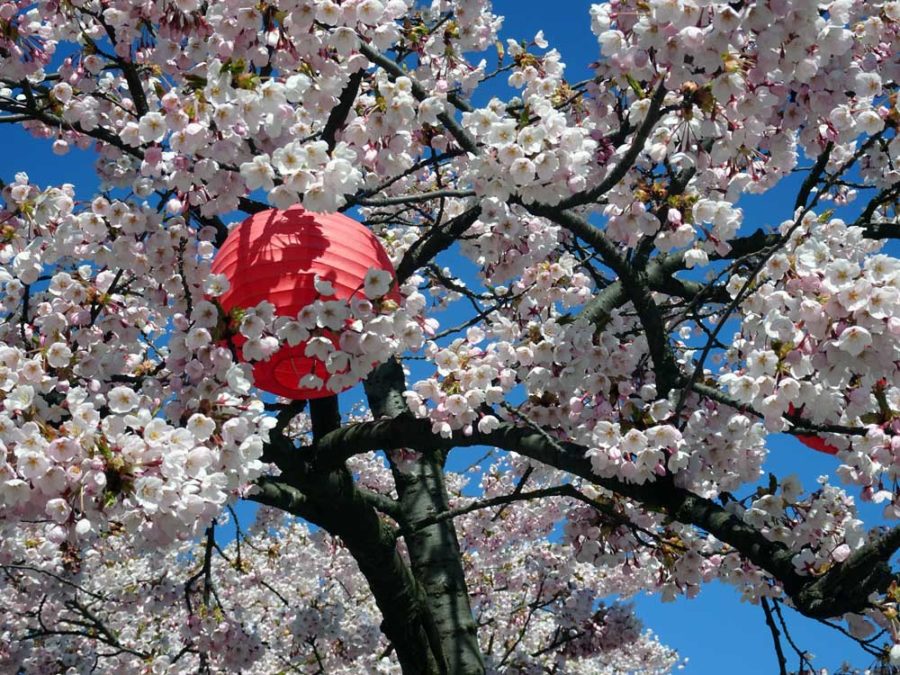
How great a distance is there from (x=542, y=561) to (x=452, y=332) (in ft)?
10.2

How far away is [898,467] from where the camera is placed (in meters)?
2.88

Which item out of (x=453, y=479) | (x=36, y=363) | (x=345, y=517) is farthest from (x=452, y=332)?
(x=453, y=479)

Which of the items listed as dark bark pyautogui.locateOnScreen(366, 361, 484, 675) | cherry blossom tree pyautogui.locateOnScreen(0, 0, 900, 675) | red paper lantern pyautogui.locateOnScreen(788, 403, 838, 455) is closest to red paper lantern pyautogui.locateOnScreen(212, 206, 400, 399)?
cherry blossom tree pyautogui.locateOnScreen(0, 0, 900, 675)

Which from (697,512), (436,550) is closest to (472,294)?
(436,550)

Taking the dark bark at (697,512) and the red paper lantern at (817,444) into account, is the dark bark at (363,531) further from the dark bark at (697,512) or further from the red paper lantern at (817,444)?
the red paper lantern at (817,444)

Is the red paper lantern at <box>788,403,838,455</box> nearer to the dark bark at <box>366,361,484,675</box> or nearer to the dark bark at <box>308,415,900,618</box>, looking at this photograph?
the dark bark at <box>308,415,900,618</box>

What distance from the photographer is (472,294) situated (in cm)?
529

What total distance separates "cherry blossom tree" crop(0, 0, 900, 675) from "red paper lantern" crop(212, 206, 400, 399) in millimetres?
65

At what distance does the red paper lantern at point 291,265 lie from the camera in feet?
9.49

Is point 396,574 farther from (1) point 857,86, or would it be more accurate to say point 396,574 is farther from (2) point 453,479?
(2) point 453,479

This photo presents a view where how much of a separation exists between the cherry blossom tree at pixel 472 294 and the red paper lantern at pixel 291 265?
0.21ft

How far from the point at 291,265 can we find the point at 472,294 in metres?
2.50

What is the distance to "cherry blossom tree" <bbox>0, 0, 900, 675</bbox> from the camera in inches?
104

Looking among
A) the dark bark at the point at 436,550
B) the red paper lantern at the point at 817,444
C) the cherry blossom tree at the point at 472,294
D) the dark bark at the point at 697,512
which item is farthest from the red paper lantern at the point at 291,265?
the red paper lantern at the point at 817,444
